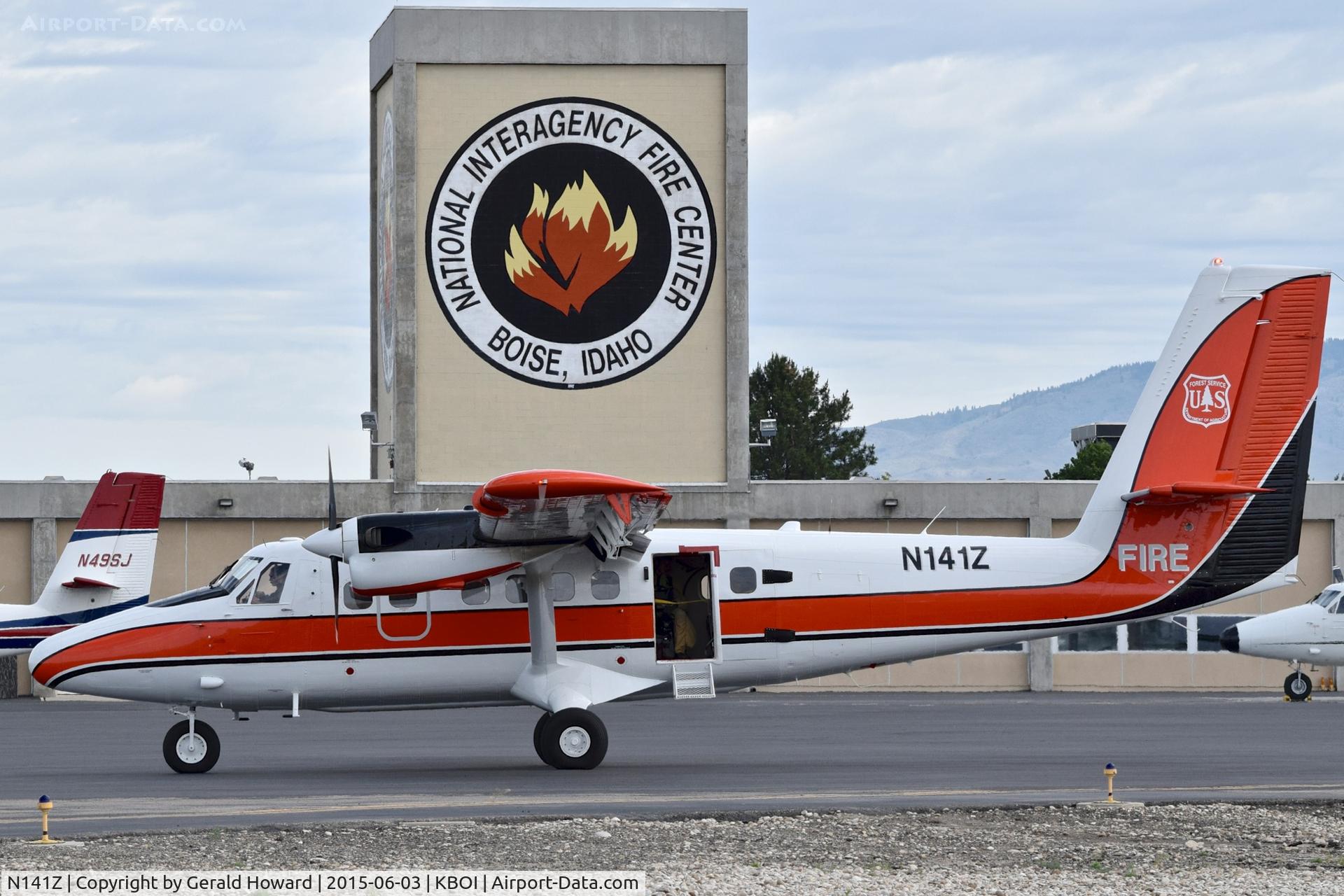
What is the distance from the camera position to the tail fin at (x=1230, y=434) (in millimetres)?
19797

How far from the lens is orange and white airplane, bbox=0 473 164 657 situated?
30.8 metres

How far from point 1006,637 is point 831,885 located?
28.0 ft

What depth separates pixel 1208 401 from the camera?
2020 centimetres

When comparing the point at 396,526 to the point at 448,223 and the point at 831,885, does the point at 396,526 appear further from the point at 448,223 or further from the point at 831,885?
the point at 448,223

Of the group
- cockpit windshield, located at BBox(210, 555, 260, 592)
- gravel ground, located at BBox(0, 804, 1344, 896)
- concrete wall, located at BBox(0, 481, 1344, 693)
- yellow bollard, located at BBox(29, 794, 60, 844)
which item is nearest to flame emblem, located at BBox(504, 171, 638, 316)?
concrete wall, located at BBox(0, 481, 1344, 693)

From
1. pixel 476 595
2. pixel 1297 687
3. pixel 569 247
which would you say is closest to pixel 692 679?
pixel 476 595

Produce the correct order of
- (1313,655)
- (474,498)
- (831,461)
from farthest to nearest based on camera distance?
(831,461), (1313,655), (474,498)

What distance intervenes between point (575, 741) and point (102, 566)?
16012mm

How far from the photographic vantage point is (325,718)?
94.1 feet

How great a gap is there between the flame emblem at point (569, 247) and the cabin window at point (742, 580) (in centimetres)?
2108

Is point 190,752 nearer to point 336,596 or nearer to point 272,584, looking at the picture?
point 272,584

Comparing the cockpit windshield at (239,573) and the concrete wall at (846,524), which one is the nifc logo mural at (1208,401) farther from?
the concrete wall at (846,524)

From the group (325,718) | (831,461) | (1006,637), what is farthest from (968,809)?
(831,461)

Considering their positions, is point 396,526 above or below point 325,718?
above
